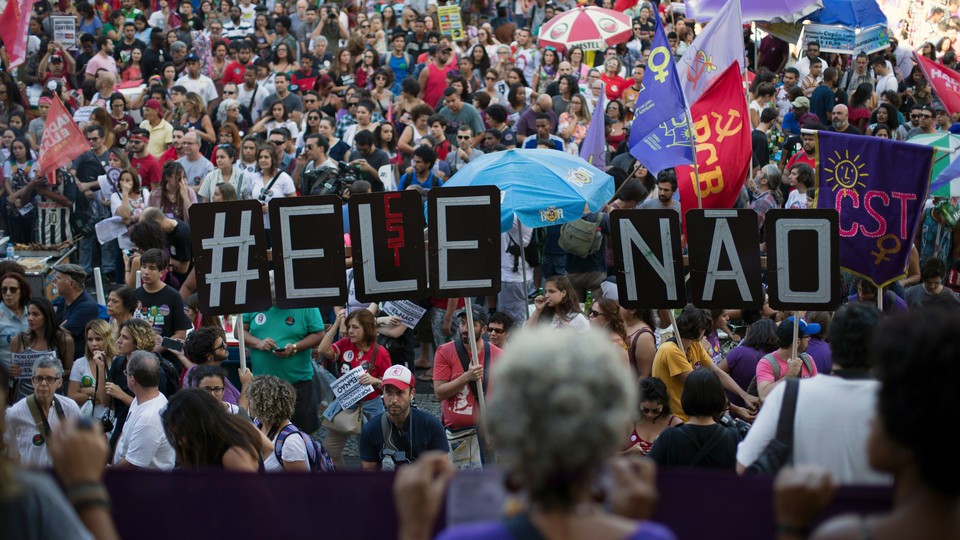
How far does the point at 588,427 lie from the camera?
2398mm

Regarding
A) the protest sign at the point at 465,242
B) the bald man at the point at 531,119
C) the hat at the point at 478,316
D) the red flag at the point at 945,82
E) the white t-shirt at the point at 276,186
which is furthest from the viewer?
the bald man at the point at 531,119

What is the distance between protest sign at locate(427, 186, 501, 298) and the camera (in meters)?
6.71

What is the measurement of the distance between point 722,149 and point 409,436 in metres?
3.59

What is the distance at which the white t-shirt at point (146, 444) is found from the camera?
627cm

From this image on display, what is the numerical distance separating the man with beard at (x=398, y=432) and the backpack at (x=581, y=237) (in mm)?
4471

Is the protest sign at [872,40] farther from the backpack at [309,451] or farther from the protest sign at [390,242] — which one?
the backpack at [309,451]

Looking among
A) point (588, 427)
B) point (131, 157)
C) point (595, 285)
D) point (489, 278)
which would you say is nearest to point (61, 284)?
point (489, 278)

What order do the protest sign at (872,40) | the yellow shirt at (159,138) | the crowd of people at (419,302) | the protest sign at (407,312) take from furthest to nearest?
the protest sign at (872,40) → the yellow shirt at (159,138) → the protest sign at (407,312) → the crowd of people at (419,302)

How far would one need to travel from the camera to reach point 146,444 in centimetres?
630

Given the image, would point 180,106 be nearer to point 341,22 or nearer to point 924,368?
point 341,22

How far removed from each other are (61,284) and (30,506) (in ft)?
22.7

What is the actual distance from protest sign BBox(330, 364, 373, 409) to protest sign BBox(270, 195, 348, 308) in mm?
936

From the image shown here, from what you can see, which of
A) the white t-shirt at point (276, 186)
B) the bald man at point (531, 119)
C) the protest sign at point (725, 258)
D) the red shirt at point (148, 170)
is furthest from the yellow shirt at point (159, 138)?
the protest sign at point (725, 258)

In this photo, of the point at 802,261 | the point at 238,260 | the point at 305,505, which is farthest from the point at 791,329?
the point at 305,505
